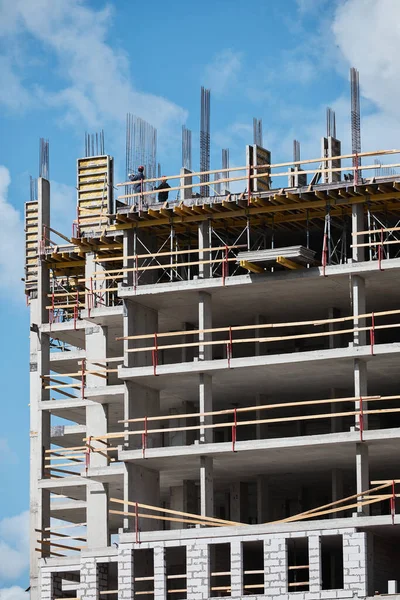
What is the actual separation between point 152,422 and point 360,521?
10.1 metres

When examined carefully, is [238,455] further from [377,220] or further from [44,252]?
[44,252]

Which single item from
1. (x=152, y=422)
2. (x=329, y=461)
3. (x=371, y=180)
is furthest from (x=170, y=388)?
(x=371, y=180)

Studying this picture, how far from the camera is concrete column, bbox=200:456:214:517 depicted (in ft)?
207

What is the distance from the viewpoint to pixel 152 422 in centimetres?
6656

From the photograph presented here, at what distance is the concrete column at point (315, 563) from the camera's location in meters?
60.1

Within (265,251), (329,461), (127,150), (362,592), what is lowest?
(362,592)

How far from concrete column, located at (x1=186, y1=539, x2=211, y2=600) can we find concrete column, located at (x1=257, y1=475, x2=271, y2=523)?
513 cm

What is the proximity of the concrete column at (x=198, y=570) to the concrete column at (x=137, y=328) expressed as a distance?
7774 millimetres

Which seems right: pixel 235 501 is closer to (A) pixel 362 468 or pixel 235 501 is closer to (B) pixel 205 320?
(B) pixel 205 320

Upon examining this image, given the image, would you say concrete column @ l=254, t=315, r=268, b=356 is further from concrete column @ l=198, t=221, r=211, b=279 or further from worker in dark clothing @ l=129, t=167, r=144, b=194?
worker in dark clothing @ l=129, t=167, r=144, b=194

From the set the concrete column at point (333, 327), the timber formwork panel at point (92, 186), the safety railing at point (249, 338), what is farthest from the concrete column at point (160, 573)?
the timber formwork panel at point (92, 186)

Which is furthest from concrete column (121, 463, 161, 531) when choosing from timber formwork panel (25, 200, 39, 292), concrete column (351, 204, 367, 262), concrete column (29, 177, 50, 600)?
timber formwork panel (25, 200, 39, 292)

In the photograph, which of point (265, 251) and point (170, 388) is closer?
point (265, 251)

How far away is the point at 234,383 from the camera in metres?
66.6
